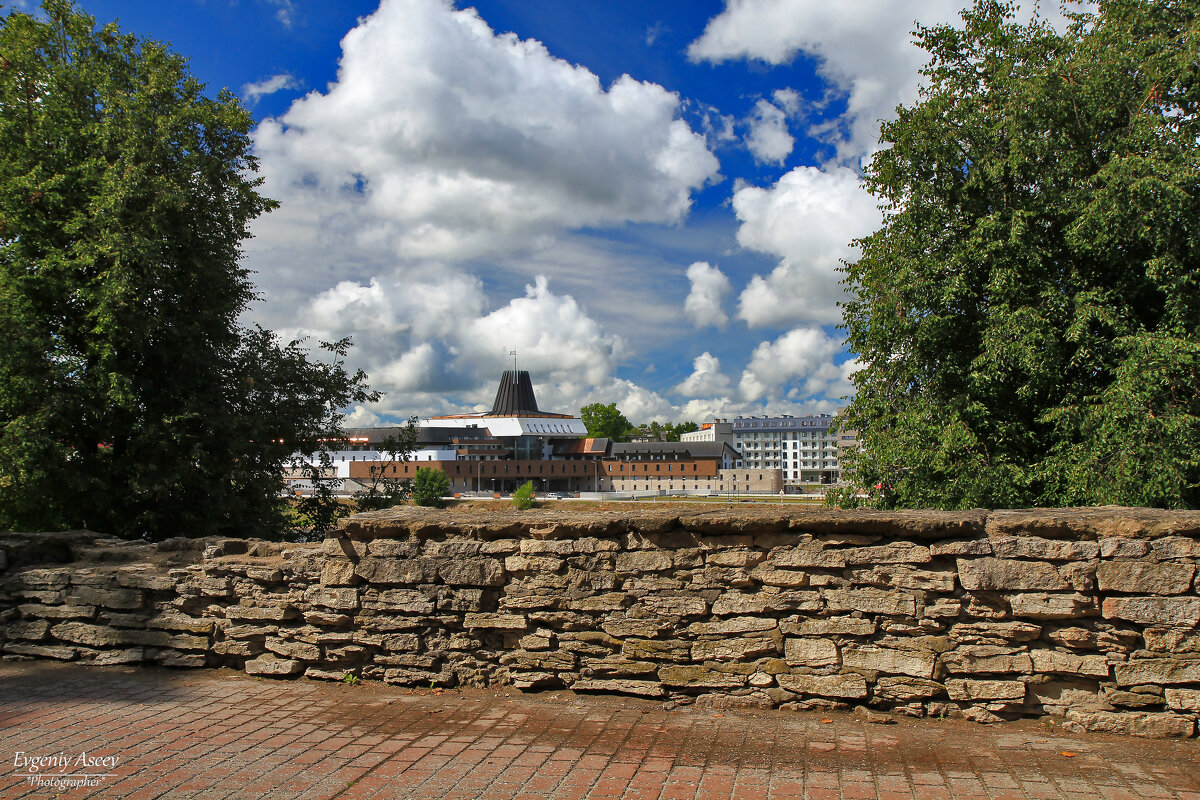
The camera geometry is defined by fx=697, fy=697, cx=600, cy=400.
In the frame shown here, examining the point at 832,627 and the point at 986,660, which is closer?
the point at 986,660

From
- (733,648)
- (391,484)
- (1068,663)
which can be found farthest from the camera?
(391,484)

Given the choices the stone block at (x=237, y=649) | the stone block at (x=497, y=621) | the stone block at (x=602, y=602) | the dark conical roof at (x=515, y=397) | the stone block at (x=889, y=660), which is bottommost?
the stone block at (x=237, y=649)

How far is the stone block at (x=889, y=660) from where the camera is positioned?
16.0 ft

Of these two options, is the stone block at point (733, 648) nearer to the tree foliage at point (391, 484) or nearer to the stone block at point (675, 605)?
the stone block at point (675, 605)

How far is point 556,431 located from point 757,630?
119 m

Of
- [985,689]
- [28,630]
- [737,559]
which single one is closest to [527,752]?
[737,559]

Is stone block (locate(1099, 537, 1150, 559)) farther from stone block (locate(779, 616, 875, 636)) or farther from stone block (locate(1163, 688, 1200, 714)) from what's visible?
stone block (locate(779, 616, 875, 636))

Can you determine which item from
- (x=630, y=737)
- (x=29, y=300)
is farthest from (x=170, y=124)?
(x=630, y=737)

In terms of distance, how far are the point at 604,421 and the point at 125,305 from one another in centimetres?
12773

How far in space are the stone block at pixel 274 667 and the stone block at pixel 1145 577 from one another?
632cm

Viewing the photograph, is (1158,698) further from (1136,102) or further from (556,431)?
(556,431)

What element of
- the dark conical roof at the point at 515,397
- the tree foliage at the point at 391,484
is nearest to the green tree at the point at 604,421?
the dark conical roof at the point at 515,397

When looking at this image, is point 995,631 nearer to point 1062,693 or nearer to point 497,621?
point 1062,693

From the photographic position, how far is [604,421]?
452 feet
